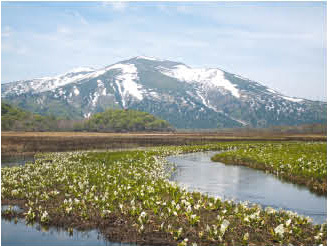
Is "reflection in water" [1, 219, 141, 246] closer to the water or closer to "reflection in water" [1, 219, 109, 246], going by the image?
"reflection in water" [1, 219, 109, 246]

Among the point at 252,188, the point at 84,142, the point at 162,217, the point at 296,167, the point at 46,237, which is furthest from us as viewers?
the point at 84,142

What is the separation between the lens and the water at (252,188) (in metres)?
24.5

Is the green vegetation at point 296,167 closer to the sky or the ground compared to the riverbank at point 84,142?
closer to the sky

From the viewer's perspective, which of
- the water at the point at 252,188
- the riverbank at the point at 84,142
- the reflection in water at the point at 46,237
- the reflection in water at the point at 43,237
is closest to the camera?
the reflection in water at the point at 46,237

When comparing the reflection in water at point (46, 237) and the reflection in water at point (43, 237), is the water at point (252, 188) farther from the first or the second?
the reflection in water at point (43, 237)

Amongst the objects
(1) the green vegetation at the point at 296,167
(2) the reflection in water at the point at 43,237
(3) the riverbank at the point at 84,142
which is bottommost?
(2) the reflection in water at the point at 43,237

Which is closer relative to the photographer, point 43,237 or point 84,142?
point 43,237

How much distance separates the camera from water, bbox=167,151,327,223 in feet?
80.5

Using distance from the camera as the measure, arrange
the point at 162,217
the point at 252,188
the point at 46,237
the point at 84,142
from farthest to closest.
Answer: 1. the point at 84,142
2. the point at 252,188
3. the point at 162,217
4. the point at 46,237

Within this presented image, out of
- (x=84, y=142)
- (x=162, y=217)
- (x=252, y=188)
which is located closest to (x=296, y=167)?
(x=252, y=188)

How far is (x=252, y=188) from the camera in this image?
1216 inches

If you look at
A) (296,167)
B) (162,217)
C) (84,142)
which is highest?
(296,167)

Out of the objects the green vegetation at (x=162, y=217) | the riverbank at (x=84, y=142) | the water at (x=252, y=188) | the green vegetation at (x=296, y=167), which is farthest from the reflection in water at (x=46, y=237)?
the riverbank at (x=84, y=142)

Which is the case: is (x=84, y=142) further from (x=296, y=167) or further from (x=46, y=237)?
(x=46, y=237)
